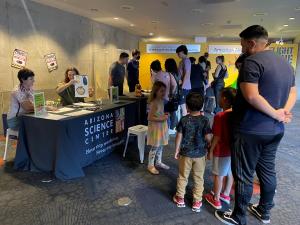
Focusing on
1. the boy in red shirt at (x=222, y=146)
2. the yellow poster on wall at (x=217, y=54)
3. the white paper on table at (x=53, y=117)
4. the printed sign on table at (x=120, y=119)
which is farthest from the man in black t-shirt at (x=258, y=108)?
the yellow poster on wall at (x=217, y=54)

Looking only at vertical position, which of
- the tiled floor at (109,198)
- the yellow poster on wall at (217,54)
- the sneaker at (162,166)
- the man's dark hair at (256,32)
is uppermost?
the yellow poster on wall at (217,54)

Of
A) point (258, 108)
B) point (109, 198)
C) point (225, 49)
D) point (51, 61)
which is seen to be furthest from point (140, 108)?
point (225, 49)

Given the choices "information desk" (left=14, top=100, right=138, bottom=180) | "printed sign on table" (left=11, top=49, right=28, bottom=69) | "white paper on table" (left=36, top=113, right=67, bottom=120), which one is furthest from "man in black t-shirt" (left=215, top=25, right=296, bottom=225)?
"printed sign on table" (left=11, top=49, right=28, bottom=69)

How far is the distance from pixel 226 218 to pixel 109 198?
1.06 metres

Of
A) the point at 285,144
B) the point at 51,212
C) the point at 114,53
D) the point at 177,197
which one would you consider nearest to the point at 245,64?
the point at 177,197

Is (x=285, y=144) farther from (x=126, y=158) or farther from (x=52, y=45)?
(x=52, y=45)

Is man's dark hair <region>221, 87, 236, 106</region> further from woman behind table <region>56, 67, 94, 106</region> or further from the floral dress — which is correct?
woman behind table <region>56, 67, 94, 106</region>

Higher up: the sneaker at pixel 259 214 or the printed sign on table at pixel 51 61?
the printed sign on table at pixel 51 61

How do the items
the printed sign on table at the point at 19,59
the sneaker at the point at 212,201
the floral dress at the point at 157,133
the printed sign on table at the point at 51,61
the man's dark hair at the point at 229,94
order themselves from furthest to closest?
1. the printed sign on table at the point at 51,61
2. the printed sign on table at the point at 19,59
3. the floral dress at the point at 157,133
4. the sneaker at the point at 212,201
5. the man's dark hair at the point at 229,94

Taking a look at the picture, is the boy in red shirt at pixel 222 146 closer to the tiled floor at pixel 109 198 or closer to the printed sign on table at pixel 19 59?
the tiled floor at pixel 109 198

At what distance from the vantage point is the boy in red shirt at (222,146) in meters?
2.01

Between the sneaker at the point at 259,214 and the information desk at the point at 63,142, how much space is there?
1767mm

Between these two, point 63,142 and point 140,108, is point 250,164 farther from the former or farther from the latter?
point 140,108

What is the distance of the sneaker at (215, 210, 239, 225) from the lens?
6.31 ft
